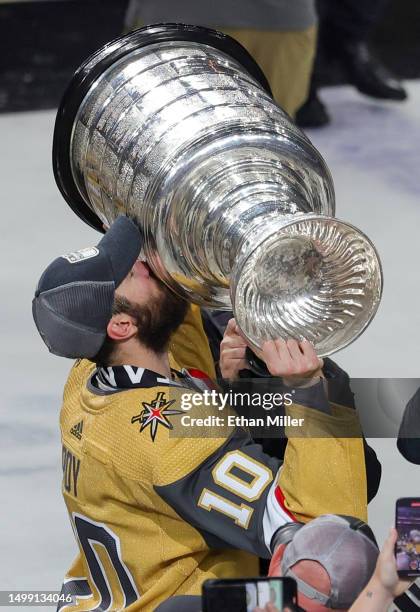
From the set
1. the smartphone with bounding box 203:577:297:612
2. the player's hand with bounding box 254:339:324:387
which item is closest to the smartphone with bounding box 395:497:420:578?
the smartphone with bounding box 203:577:297:612

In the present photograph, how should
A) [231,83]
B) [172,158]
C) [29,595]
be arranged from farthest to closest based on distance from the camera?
[29,595] → [231,83] → [172,158]

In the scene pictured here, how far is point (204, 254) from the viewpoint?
1983 millimetres

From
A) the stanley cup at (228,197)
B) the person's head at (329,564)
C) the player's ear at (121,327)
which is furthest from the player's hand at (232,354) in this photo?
the person's head at (329,564)

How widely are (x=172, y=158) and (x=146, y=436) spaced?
1.42 ft


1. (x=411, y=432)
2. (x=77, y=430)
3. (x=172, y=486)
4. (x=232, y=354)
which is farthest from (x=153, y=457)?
(x=411, y=432)

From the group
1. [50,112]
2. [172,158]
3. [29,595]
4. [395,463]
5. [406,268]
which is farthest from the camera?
[50,112]

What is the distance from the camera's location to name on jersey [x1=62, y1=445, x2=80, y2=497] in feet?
6.70

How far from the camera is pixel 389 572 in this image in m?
1.63

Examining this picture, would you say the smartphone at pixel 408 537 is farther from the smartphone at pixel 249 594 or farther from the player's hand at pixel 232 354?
the player's hand at pixel 232 354

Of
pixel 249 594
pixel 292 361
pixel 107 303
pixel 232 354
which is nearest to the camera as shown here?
pixel 249 594

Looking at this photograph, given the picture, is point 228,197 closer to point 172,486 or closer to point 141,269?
point 141,269

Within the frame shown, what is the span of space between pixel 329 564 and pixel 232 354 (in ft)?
1.79

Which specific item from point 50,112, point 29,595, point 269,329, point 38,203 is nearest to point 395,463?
point 29,595

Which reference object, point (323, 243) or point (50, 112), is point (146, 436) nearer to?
point (323, 243)
